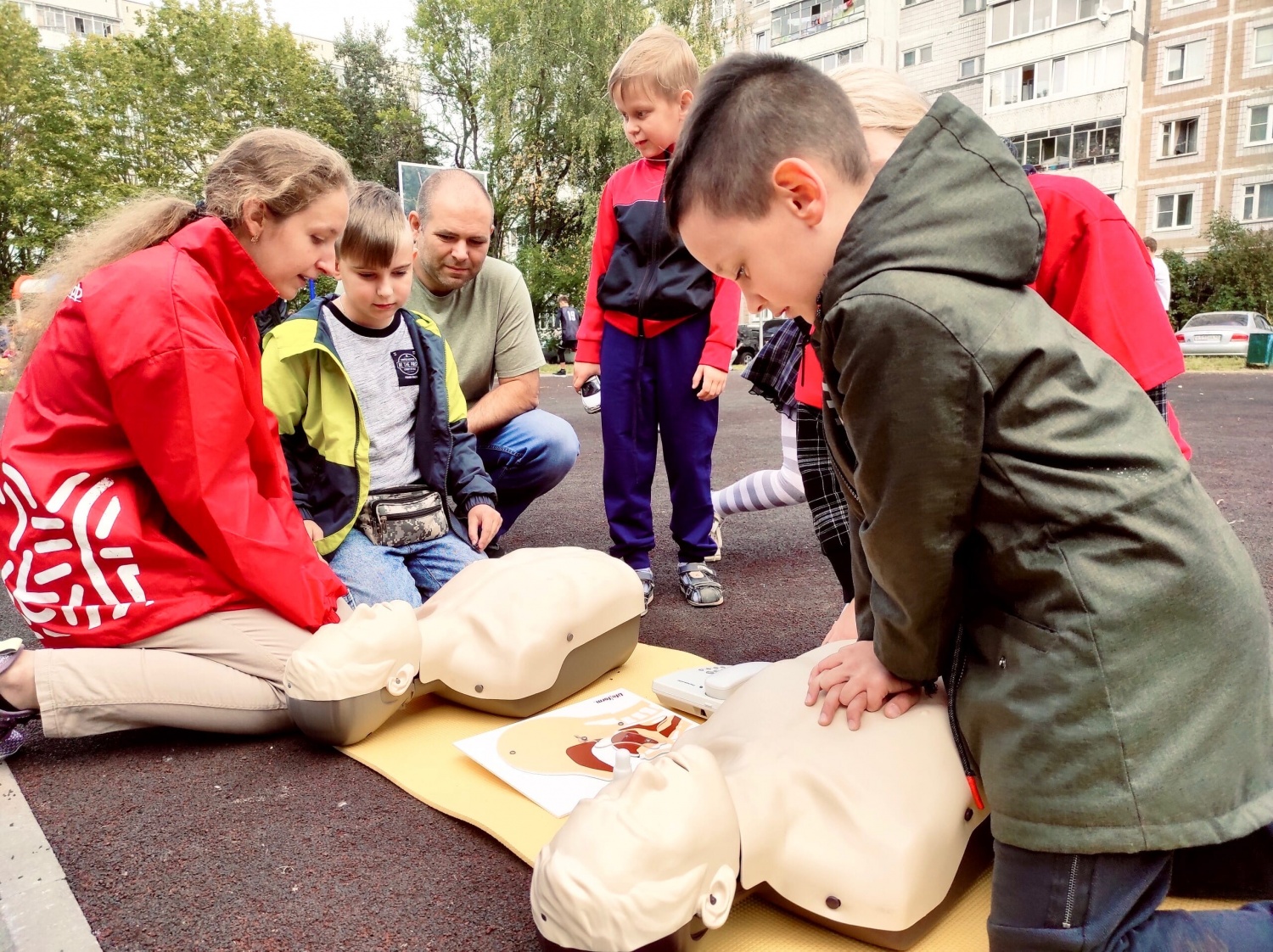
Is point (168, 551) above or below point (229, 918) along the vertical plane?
above

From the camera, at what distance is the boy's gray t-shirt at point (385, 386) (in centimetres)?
263

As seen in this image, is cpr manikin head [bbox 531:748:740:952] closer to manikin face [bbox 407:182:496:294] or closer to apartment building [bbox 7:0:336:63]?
manikin face [bbox 407:182:496:294]

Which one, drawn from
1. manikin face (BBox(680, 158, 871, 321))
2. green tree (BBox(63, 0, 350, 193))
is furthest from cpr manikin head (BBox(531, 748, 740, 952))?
green tree (BBox(63, 0, 350, 193))

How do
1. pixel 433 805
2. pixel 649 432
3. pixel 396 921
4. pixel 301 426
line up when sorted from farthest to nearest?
pixel 649 432 < pixel 301 426 < pixel 433 805 < pixel 396 921

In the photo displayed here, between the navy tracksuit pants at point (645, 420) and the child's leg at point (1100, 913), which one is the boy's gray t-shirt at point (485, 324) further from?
the child's leg at point (1100, 913)

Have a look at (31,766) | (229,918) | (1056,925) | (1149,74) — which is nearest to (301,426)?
(31,766)

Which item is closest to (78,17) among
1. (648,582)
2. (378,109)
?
(378,109)

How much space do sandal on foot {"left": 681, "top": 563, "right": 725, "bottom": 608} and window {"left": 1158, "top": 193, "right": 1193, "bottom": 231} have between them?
26844 millimetres

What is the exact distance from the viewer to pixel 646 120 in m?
2.67

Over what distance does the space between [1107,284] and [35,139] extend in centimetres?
2962

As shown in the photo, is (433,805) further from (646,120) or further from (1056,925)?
(646,120)

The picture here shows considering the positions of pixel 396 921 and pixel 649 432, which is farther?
pixel 649 432

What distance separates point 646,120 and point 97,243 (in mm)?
1483

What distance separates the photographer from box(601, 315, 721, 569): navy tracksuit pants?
2883 mm
